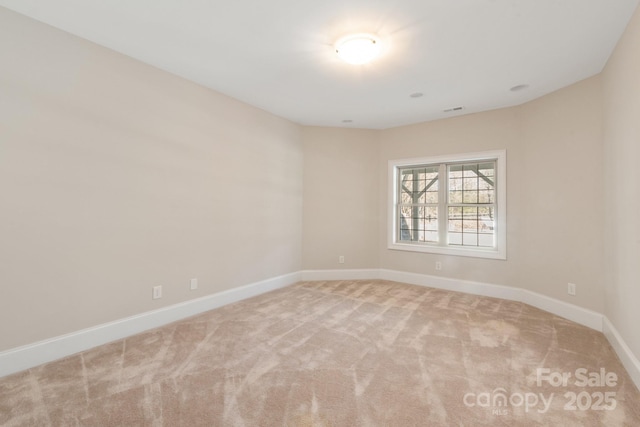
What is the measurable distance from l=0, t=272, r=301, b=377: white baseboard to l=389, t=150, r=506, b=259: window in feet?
9.62

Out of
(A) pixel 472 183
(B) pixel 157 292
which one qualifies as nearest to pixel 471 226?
(A) pixel 472 183

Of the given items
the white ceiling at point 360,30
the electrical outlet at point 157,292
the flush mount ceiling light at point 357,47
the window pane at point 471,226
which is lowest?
the electrical outlet at point 157,292

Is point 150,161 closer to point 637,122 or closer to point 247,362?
point 247,362

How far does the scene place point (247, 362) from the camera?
7.62 ft

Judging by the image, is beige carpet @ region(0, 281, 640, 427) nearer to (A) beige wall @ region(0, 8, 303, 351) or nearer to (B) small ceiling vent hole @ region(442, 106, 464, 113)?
(A) beige wall @ region(0, 8, 303, 351)

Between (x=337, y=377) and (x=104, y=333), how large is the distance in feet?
7.10

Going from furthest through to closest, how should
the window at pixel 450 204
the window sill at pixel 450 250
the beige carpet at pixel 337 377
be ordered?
1. the window at pixel 450 204
2. the window sill at pixel 450 250
3. the beige carpet at pixel 337 377

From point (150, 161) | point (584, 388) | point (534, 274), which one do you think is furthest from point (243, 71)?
point (534, 274)

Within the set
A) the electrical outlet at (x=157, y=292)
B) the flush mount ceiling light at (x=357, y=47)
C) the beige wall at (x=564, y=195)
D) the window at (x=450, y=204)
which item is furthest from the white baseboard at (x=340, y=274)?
the flush mount ceiling light at (x=357, y=47)

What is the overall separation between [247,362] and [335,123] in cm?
386

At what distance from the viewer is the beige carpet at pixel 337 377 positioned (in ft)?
5.65

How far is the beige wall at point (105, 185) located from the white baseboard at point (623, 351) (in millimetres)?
3856

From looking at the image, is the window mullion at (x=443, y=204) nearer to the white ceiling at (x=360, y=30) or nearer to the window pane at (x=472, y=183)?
the window pane at (x=472, y=183)

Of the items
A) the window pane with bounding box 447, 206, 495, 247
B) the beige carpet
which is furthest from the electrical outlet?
the window pane with bounding box 447, 206, 495, 247
